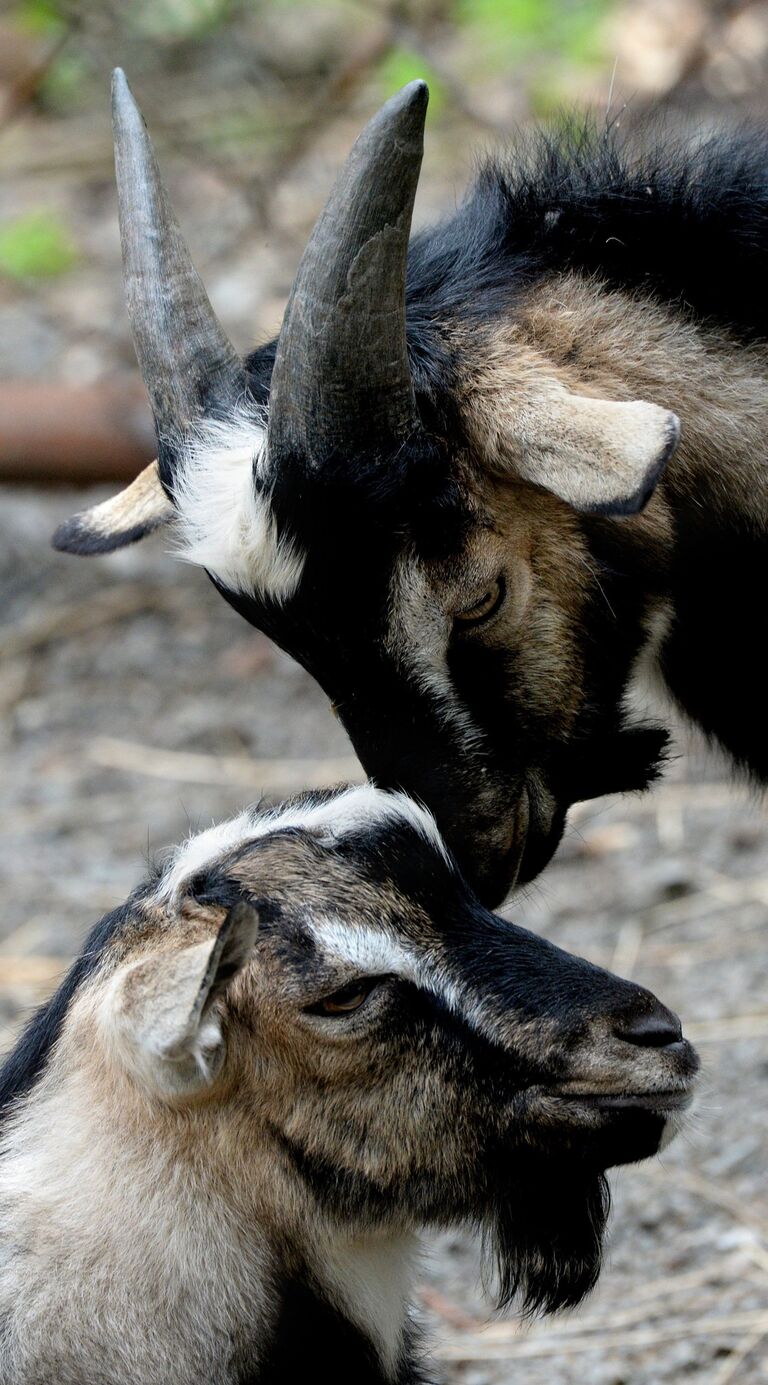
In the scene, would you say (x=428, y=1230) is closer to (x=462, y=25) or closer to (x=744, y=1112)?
(x=744, y=1112)

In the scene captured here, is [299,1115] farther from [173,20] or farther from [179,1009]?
[173,20]

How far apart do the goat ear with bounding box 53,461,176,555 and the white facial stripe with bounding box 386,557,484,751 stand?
2.50 ft

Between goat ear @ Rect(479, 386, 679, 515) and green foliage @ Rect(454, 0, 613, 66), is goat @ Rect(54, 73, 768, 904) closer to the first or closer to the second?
goat ear @ Rect(479, 386, 679, 515)

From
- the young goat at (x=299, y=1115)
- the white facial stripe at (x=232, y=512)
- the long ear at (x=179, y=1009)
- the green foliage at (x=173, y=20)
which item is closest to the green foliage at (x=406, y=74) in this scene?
the green foliage at (x=173, y=20)

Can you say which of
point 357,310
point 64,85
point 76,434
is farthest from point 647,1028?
point 64,85

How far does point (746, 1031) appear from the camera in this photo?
5258 millimetres

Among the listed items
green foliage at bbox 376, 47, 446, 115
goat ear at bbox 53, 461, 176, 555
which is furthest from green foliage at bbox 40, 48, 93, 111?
goat ear at bbox 53, 461, 176, 555

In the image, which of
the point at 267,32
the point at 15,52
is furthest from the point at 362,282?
the point at 267,32

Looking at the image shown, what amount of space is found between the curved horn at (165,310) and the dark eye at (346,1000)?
1.36 meters

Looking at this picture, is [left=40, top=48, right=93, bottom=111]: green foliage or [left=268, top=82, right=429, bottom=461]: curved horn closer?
[left=268, top=82, right=429, bottom=461]: curved horn

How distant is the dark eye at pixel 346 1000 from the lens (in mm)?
2801

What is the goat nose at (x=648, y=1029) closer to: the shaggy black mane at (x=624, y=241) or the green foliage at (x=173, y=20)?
the shaggy black mane at (x=624, y=241)

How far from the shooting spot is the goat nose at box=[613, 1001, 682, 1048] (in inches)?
110

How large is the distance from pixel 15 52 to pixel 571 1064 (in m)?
9.44
